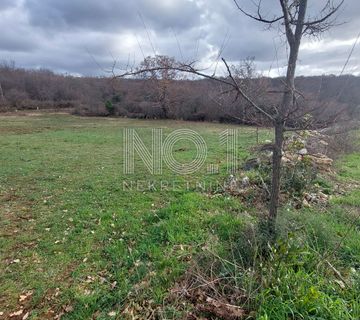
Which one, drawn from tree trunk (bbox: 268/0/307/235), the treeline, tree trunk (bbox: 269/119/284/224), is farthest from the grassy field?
the treeline

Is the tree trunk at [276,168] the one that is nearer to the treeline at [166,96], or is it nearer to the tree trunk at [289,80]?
the tree trunk at [289,80]

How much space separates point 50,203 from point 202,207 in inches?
109

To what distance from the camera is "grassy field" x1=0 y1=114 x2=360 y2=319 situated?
7.04 feet

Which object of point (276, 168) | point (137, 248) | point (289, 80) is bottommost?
point (137, 248)

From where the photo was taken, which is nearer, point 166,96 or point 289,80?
point 289,80

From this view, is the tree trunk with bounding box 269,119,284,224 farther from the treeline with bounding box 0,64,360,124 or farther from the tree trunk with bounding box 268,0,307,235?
the treeline with bounding box 0,64,360,124

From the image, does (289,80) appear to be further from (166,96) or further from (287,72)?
(166,96)

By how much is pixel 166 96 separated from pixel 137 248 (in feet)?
6.51

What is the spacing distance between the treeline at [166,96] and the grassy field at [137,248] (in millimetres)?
1327

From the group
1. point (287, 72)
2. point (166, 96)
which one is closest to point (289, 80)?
point (287, 72)

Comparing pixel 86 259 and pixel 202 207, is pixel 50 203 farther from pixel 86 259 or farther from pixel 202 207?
pixel 202 207

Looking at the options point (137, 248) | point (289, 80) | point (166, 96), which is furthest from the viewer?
point (166, 96)

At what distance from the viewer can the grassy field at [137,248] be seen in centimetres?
214

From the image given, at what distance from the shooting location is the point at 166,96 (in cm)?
349
